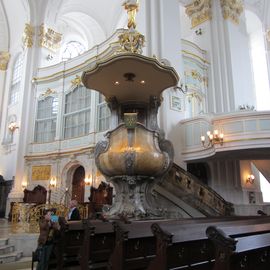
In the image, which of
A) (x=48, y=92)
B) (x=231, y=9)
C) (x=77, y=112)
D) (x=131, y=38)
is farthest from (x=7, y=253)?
(x=231, y=9)

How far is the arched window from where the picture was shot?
25.0 metres

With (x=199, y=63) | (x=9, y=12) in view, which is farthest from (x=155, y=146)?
(x=9, y=12)

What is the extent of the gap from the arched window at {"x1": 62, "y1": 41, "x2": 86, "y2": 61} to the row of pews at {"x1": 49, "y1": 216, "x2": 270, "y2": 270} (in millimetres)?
21354

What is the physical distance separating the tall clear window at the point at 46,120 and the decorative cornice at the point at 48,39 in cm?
409

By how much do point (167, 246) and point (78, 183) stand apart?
13914 mm

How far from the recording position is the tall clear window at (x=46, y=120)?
17.2m

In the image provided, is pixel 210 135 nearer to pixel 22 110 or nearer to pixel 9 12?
pixel 22 110

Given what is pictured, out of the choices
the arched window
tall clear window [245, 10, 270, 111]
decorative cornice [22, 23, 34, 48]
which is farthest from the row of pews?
the arched window

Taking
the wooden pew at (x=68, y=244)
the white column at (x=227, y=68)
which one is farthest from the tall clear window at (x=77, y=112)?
the wooden pew at (x=68, y=244)

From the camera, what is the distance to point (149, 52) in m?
13.0

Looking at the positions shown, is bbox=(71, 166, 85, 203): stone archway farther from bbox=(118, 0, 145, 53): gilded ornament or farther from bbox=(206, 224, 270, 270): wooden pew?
bbox=(206, 224, 270, 270): wooden pew

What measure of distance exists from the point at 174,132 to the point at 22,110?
389 inches

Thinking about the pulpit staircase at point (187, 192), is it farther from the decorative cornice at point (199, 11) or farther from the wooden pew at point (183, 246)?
the decorative cornice at point (199, 11)

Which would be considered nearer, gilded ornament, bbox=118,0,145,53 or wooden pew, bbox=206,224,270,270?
wooden pew, bbox=206,224,270,270
